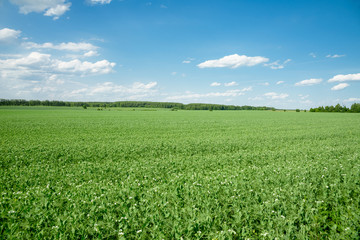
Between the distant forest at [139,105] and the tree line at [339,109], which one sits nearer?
the tree line at [339,109]

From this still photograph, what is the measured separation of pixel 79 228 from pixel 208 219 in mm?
3165

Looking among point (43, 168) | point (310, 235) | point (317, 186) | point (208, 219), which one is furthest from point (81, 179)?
point (317, 186)

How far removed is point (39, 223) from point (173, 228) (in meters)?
3.30

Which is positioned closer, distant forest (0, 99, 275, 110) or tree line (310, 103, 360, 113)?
tree line (310, 103, 360, 113)

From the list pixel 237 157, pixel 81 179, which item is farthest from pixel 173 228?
pixel 237 157

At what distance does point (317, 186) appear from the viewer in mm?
6918

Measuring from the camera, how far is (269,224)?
4.60 m

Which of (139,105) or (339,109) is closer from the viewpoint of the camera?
(339,109)

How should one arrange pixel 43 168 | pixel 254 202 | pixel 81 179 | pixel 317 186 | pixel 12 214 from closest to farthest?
pixel 12 214 < pixel 254 202 < pixel 317 186 < pixel 81 179 < pixel 43 168

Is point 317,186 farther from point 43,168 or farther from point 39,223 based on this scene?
point 43,168

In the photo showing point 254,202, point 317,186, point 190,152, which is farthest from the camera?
point 190,152

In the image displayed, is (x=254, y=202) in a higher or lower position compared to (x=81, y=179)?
higher

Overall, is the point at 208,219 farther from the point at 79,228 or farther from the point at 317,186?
the point at 317,186

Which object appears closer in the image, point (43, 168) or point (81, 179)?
point (81, 179)
